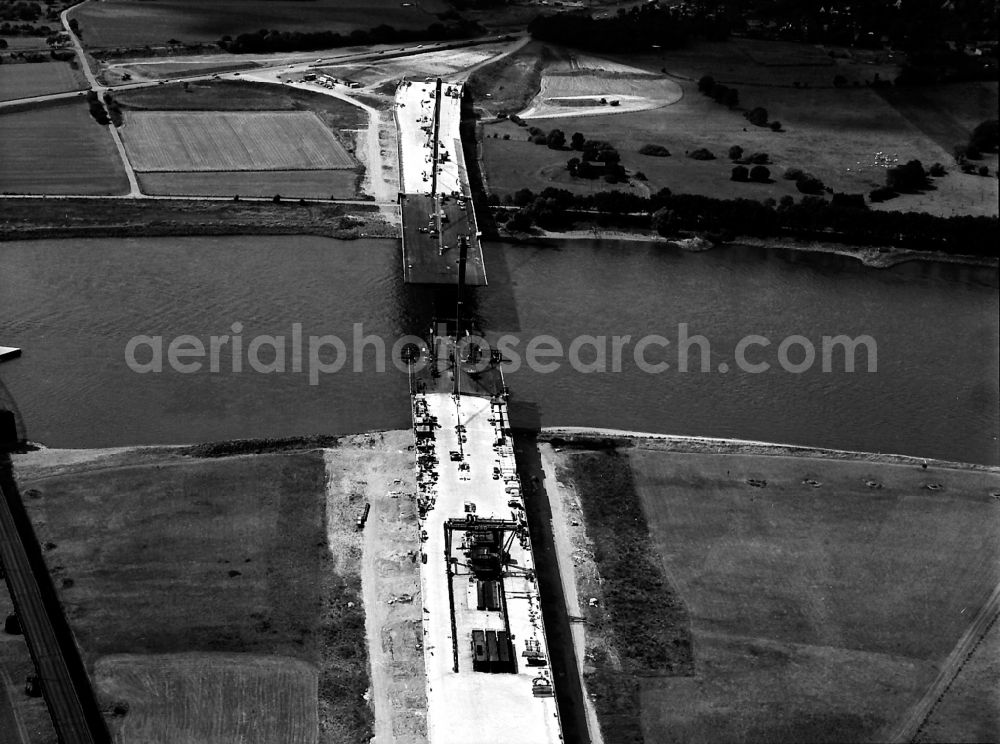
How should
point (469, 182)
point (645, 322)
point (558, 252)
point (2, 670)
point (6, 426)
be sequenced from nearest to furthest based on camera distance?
point (2, 670) < point (6, 426) < point (645, 322) < point (558, 252) < point (469, 182)

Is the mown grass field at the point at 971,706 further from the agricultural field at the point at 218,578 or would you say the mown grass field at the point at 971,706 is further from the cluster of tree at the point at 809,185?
the cluster of tree at the point at 809,185

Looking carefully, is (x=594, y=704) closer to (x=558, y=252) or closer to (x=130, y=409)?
(x=130, y=409)

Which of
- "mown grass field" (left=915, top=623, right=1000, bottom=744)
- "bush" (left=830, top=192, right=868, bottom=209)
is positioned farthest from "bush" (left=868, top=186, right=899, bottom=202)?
"mown grass field" (left=915, top=623, right=1000, bottom=744)

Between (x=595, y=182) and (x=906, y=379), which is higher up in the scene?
(x=595, y=182)

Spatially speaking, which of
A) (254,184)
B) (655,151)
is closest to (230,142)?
(254,184)

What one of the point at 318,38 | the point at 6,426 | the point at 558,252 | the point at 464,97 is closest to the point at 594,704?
the point at 6,426

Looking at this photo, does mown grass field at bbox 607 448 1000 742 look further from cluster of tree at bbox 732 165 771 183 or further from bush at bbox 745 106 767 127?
bush at bbox 745 106 767 127
